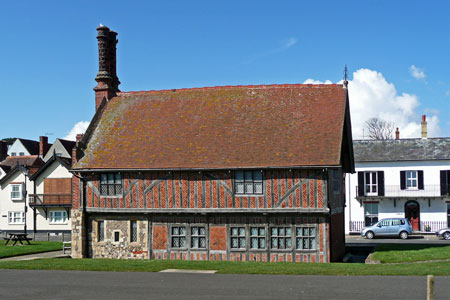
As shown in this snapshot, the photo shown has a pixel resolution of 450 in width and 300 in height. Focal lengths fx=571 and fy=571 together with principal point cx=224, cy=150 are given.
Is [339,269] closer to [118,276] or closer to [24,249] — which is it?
[118,276]

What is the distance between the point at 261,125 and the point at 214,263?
6.94m

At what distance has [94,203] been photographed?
26.0 meters

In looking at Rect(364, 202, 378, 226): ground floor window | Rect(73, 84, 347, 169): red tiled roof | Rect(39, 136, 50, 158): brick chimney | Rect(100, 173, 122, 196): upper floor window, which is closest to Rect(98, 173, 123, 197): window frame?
Rect(100, 173, 122, 196): upper floor window

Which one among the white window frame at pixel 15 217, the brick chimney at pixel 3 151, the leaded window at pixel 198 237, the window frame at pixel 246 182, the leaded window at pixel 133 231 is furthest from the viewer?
the brick chimney at pixel 3 151

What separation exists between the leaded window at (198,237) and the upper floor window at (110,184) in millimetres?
3846

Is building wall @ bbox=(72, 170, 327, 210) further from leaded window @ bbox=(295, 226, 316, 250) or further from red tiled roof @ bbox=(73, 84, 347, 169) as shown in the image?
leaded window @ bbox=(295, 226, 316, 250)

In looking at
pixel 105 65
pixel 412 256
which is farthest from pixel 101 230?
pixel 412 256

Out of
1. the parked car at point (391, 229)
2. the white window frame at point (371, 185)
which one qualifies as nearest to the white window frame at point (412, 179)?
the white window frame at point (371, 185)

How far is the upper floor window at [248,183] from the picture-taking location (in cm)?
2406

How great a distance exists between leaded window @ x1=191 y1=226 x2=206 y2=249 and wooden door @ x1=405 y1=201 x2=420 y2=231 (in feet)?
74.2

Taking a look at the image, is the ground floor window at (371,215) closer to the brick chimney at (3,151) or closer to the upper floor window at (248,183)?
the upper floor window at (248,183)

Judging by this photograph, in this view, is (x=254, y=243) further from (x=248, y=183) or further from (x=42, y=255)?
(x=42, y=255)

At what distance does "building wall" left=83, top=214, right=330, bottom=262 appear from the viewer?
23.5 meters

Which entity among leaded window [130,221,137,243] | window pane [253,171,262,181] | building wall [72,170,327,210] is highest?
window pane [253,171,262,181]
